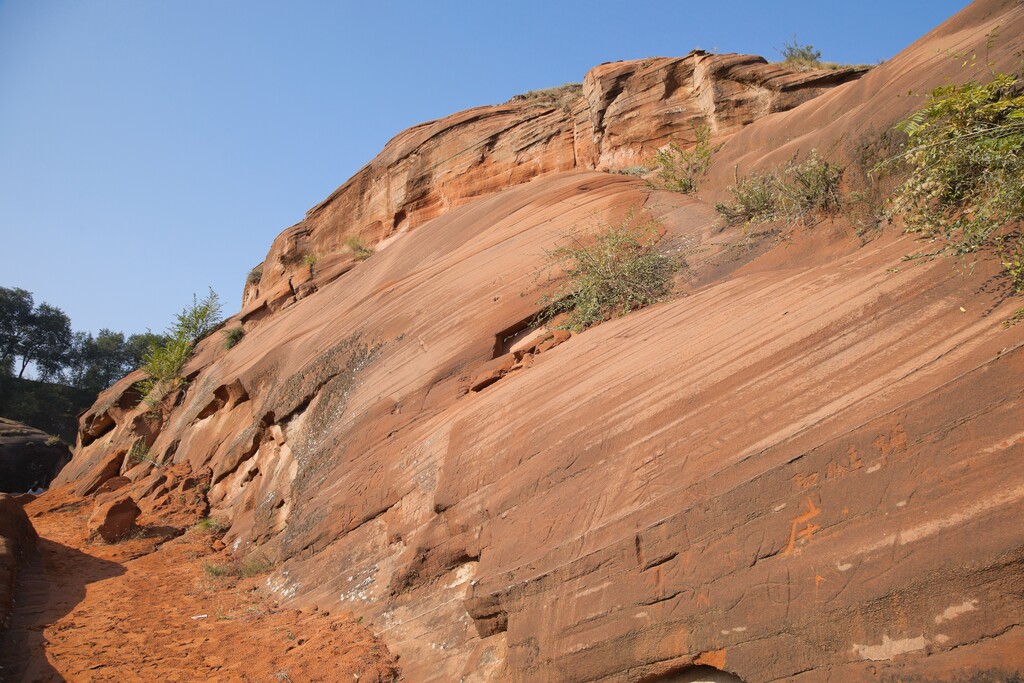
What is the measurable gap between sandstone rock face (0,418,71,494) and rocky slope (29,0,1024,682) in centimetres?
1428

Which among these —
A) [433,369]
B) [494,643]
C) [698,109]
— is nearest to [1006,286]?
[494,643]

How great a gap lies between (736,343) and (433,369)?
3.60 m

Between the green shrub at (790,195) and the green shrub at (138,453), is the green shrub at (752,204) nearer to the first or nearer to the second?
the green shrub at (790,195)

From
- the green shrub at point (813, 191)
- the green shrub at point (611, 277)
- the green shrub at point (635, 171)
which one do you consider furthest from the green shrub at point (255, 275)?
the green shrub at point (813, 191)

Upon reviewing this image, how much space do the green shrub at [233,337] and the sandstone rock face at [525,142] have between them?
1087mm

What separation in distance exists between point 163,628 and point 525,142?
11.2 m

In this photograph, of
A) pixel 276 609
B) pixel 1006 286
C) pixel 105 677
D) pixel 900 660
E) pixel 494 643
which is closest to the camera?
pixel 900 660

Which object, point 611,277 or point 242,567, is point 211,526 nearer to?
point 242,567

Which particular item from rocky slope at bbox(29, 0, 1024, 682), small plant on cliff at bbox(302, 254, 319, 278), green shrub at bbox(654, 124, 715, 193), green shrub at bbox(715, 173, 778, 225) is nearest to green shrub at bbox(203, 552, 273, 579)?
rocky slope at bbox(29, 0, 1024, 682)

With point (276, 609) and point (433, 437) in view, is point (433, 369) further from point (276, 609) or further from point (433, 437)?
point (276, 609)

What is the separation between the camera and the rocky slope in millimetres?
2742

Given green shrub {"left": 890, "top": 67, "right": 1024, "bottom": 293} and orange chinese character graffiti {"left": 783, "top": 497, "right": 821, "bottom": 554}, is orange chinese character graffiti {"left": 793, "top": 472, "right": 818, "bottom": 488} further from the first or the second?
green shrub {"left": 890, "top": 67, "right": 1024, "bottom": 293}

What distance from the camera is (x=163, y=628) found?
6816 millimetres

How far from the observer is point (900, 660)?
8.43 feet
